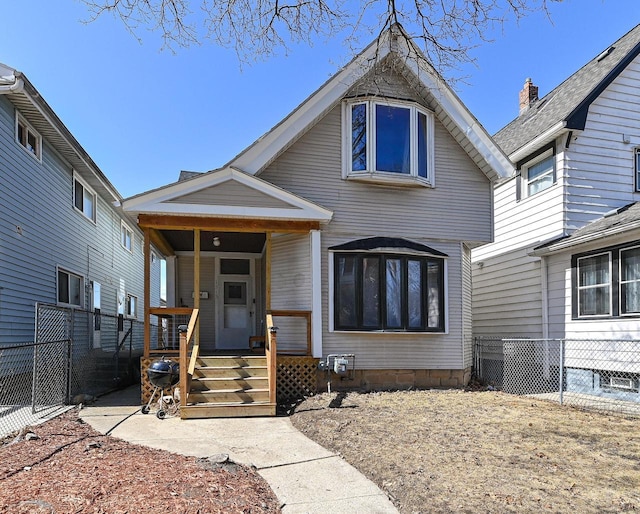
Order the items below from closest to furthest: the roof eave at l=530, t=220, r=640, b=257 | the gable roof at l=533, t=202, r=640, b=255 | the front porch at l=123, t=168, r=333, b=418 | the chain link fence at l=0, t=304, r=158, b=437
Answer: the chain link fence at l=0, t=304, r=158, b=437 < the front porch at l=123, t=168, r=333, b=418 < the roof eave at l=530, t=220, r=640, b=257 < the gable roof at l=533, t=202, r=640, b=255

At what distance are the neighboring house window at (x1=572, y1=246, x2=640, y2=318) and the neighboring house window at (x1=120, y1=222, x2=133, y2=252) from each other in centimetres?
1439

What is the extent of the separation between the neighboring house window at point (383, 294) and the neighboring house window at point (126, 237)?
10.8 metres

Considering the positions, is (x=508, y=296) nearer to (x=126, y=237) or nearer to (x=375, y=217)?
(x=375, y=217)

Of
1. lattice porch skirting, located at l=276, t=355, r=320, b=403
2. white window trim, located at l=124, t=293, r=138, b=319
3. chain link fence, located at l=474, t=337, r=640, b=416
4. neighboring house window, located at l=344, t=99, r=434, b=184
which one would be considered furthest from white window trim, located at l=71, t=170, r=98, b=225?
chain link fence, located at l=474, t=337, r=640, b=416

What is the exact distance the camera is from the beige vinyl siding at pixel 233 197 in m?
8.43

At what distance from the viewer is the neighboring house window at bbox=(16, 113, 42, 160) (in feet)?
31.4

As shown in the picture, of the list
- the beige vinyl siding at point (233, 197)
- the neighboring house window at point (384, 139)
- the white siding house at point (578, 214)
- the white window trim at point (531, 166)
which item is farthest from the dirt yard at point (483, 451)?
the white window trim at point (531, 166)

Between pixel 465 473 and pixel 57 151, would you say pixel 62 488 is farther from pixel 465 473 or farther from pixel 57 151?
pixel 57 151

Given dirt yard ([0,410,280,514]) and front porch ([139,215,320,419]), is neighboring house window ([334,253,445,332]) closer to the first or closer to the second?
front porch ([139,215,320,419])

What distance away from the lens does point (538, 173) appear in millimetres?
11734

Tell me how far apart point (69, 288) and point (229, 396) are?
6975 millimetres

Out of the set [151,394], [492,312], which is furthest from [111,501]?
[492,312]

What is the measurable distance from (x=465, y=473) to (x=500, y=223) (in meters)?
9.70

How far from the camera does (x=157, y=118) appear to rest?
10109 millimetres
